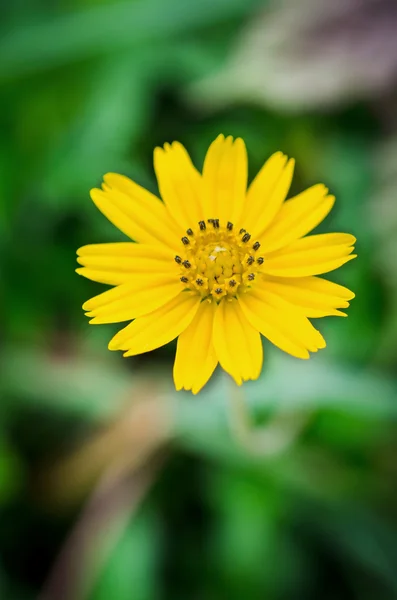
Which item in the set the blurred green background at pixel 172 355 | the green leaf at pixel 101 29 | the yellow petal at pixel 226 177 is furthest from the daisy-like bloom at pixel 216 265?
the green leaf at pixel 101 29

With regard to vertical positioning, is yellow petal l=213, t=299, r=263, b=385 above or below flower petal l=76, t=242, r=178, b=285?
below

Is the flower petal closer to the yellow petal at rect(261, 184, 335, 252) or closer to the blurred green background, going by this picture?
the yellow petal at rect(261, 184, 335, 252)

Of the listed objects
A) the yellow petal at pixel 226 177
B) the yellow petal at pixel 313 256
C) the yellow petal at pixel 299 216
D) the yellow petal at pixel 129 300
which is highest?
the yellow petal at pixel 226 177

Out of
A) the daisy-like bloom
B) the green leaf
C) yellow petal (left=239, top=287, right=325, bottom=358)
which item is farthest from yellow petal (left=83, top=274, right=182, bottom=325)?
the green leaf

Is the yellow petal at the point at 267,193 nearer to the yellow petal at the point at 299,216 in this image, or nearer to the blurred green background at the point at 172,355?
the yellow petal at the point at 299,216

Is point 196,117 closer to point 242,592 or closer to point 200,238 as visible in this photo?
Answer: point 200,238

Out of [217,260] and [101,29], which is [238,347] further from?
[101,29]

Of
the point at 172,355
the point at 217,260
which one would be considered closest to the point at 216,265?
the point at 217,260
